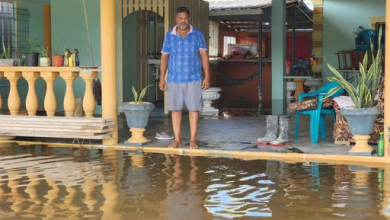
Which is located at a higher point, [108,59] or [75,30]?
[75,30]

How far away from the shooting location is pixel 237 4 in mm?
18266

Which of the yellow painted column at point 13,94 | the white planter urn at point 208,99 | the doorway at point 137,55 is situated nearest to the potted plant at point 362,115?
the yellow painted column at point 13,94

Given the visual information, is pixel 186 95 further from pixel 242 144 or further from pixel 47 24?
pixel 47 24

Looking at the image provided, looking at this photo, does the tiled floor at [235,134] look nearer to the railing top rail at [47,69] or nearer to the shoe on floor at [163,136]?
the shoe on floor at [163,136]

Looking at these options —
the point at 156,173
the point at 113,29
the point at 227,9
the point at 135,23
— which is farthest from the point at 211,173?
the point at 227,9

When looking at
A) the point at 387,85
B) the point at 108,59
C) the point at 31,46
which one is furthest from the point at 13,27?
the point at 387,85

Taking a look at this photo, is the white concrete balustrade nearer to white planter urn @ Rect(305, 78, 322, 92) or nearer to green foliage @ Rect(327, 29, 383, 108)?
green foliage @ Rect(327, 29, 383, 108)

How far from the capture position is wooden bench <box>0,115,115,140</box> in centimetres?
952

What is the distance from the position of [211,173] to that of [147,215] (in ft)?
6.68

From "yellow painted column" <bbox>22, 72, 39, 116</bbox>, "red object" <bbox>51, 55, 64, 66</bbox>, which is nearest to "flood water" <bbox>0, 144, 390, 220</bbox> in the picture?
"yellow painted column" <bbox>22, 72, 39, 116</bbox>

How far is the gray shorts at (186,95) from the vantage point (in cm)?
921

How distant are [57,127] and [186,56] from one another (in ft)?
6.75

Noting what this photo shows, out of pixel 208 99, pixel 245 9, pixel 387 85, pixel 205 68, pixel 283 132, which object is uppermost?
pixel 245 9

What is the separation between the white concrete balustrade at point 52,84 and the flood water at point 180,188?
1.03m
